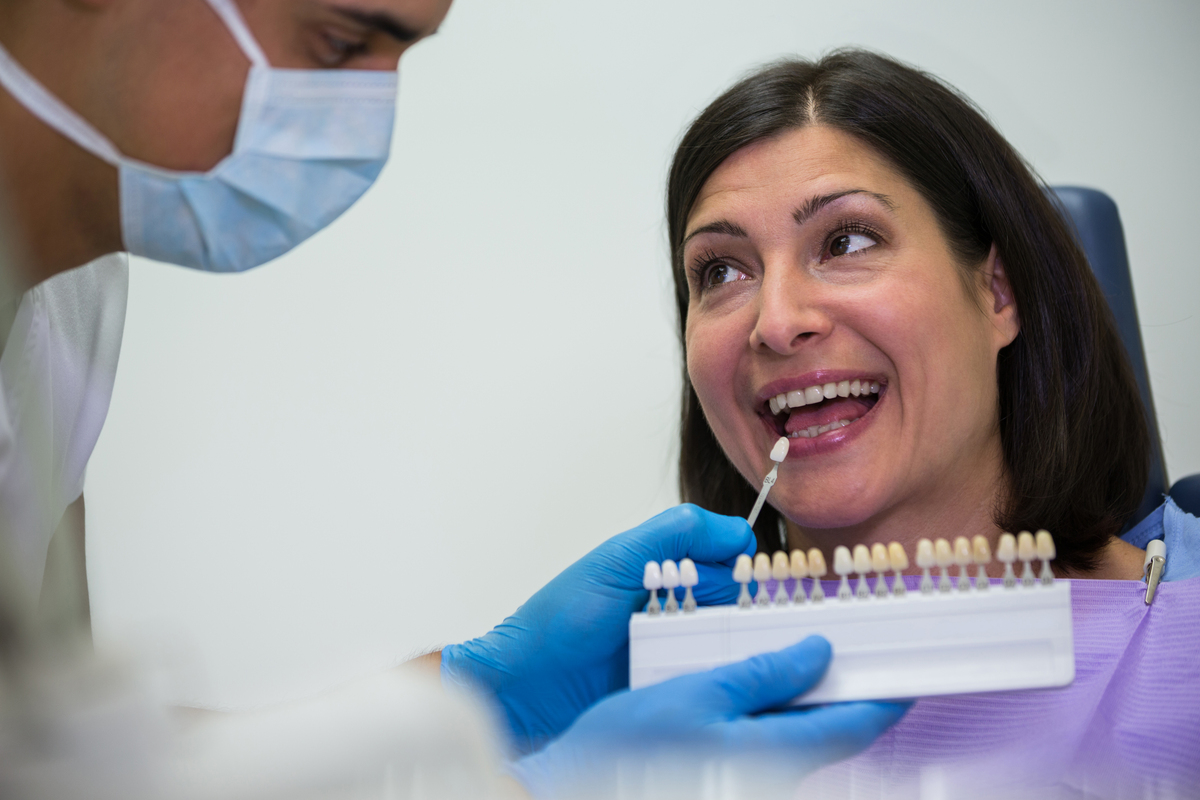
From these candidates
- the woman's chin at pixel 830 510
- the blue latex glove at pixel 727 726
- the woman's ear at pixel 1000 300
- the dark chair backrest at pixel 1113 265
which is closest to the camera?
the blue latex glove at pixel 727 726

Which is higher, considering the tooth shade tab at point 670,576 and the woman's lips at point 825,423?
the woman's lips at point 825,423

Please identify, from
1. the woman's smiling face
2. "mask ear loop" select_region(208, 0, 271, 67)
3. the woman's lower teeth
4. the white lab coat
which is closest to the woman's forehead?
the woman's smiling face

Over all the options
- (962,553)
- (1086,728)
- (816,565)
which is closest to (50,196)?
(816,565)

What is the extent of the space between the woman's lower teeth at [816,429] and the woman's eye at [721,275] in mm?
235

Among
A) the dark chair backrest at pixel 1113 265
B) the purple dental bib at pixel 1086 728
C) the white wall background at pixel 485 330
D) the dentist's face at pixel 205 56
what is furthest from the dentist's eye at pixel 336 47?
the dark chair backrest at pixel 1113 265

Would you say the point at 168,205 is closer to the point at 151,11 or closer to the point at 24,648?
the point at 151,11

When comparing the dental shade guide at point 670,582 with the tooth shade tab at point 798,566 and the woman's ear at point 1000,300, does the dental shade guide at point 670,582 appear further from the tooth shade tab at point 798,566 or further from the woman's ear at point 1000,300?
the woman's ear at point 1000,300

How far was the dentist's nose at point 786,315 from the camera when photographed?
1.11 m

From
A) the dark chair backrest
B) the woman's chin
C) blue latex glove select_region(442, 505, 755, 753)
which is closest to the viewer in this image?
blue latex glove select_region(442, 505, 755, 753)

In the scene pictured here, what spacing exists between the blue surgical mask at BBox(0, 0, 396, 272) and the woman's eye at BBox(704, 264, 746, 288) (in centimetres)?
58

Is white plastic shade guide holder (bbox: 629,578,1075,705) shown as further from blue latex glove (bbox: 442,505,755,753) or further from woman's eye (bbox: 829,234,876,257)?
woman's eye (bbox: 829,234,876,257)

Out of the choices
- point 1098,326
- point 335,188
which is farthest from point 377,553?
point 1098,326

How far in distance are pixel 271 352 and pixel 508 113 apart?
0.61 meters

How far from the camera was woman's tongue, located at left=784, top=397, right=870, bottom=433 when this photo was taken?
3.89 feet
